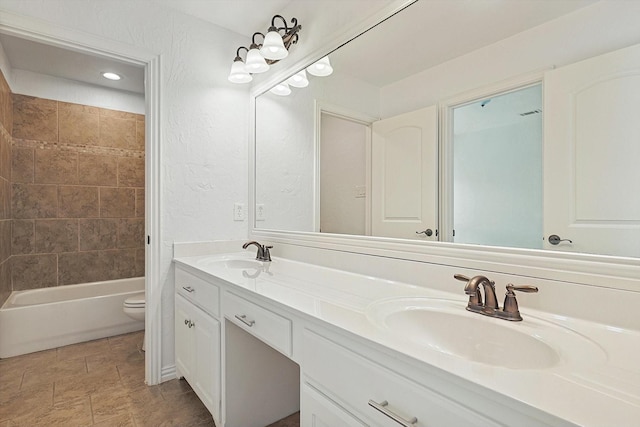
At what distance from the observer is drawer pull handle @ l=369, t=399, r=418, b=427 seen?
26.3 inches

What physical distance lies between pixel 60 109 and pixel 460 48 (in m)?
3.46

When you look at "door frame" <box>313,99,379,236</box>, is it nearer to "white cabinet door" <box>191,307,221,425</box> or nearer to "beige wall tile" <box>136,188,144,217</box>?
"white cabinet door" <box>191,307,221,425</box>

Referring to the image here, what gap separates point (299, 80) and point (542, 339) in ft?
5.70

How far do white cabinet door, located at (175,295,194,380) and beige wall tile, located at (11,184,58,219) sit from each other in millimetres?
1980

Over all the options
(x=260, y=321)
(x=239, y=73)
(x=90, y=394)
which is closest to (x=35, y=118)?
(x=239, y=73)

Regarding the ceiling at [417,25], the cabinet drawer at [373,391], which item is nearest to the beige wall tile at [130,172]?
the ceiling at [417,25]

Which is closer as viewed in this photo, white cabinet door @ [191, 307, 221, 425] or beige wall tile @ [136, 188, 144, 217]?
white cabinet door @ [191, 307, 221, 425]

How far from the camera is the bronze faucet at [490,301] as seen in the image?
33.9 inches

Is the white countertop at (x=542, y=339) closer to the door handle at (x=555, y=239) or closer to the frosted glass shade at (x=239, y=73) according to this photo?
the door handle at (x=555, y=239)

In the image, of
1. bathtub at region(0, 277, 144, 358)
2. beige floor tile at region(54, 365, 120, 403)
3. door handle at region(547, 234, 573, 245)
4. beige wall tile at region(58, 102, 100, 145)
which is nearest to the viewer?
door handle at region(547, 234, 573, 245)

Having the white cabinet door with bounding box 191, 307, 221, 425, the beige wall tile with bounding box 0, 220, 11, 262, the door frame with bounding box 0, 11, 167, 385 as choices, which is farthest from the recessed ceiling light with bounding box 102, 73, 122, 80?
the white cabinet door with bounding box 191, 307, 221, 425

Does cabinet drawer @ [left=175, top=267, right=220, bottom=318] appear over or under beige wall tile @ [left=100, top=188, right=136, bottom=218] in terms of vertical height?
under

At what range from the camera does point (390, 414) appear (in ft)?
2.29

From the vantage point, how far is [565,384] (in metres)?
0.54
